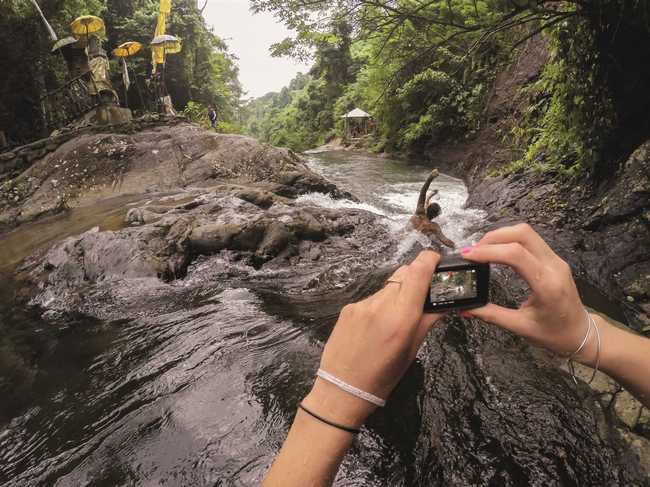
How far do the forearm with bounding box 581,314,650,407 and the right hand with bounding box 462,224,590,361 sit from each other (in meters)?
0.05

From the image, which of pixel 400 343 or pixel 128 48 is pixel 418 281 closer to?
pixel 400 343

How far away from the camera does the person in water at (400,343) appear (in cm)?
77

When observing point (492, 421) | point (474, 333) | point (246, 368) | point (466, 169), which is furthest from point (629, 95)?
point (466, 169)

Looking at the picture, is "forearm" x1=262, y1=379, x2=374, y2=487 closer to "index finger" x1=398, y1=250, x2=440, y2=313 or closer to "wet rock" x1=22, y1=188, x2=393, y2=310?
"index finger" x1=398, y1=250, x2=440, y2=313

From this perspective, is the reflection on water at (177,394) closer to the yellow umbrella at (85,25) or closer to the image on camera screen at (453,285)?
the image on camera screen at (453,285)

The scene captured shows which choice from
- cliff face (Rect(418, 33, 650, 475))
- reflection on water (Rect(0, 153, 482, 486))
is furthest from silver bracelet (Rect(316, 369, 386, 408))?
cliff face (Rect(418, 33, 650, 475))

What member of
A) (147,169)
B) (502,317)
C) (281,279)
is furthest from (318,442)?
(147,169)

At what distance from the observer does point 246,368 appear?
2.29 m


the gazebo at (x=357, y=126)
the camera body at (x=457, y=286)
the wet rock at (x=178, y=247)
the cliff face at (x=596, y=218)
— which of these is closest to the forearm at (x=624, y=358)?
the camera body at (x=457, y=286)

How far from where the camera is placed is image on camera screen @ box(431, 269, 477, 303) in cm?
97

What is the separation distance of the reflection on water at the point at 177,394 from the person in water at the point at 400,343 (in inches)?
35.9

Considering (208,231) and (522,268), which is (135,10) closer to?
(208,231)

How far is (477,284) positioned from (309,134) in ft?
116

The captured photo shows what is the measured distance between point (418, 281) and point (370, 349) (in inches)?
9.1
